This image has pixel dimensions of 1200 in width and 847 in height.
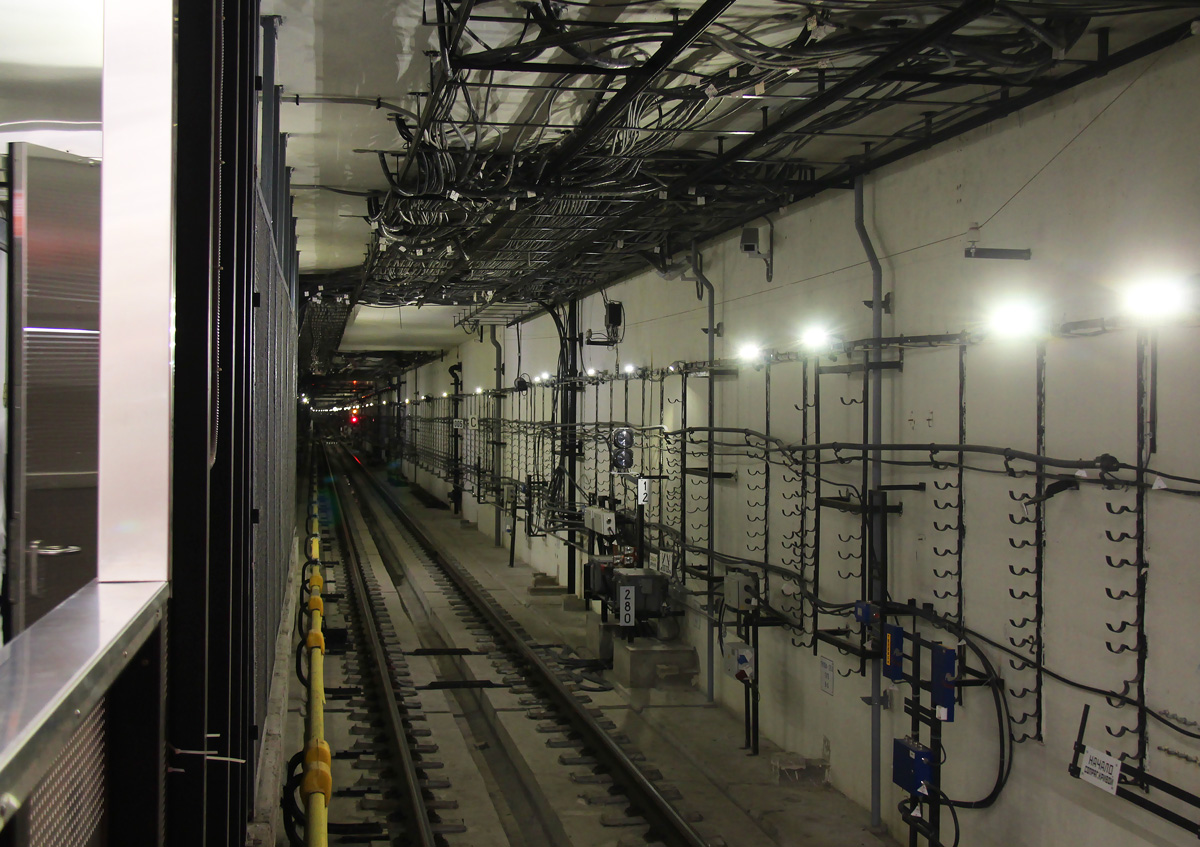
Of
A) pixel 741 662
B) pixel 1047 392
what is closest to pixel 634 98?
pixel 1047 392

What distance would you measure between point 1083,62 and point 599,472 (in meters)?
9.18

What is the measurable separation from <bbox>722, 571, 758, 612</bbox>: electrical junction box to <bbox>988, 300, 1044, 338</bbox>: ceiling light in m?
3.29

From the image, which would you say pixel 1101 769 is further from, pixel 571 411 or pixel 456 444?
pixel 456 444

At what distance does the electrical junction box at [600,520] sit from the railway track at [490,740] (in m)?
1.45

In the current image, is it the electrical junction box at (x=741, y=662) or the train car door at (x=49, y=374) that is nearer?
the train car door at (x=49, y=374)

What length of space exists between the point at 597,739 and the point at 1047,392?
443 cm

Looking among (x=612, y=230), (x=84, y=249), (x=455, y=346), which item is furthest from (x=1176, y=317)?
(x=455, y=346)

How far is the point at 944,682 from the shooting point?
17.7ft

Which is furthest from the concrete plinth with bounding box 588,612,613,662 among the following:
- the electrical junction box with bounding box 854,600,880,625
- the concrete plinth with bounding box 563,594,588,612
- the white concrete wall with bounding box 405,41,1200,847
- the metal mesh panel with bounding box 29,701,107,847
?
the metal mesh panel with bounding box 29,701,107,847

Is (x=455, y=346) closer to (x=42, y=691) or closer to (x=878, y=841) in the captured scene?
(x=878, y=841)

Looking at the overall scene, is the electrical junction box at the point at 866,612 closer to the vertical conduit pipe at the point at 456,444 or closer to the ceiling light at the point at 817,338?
the ceiling light at the point at 817,338

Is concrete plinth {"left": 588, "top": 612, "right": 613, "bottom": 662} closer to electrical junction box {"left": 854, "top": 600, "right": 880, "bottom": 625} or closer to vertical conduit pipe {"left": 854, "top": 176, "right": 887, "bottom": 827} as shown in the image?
vertical conduit pipe {"left": 854, "top": 176, "right": 887, "bottom": 827}

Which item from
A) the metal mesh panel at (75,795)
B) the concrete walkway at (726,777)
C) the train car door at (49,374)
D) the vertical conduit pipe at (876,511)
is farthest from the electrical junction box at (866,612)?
the metal mesh panel at (75,795)

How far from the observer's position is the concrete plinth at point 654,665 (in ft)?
30.7
